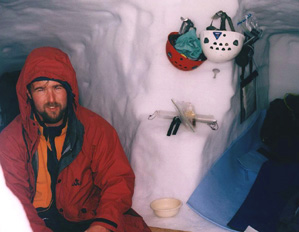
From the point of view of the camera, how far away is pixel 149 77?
1991mm

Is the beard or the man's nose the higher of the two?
the man's nose

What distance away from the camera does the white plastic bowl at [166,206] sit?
1.74 m

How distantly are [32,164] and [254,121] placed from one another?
61.9 inches

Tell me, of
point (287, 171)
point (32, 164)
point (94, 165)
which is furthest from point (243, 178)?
point (32, 164)

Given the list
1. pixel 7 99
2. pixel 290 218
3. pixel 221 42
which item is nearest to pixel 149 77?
pixel 221 42

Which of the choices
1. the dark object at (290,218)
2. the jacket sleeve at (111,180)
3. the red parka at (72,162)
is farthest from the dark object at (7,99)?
the dark object at (290,218)

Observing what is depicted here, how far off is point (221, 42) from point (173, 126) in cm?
49

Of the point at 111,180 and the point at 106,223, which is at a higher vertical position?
the point at 111,180

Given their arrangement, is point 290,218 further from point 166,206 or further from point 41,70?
point 41,70

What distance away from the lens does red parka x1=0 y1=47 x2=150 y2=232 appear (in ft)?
5.30

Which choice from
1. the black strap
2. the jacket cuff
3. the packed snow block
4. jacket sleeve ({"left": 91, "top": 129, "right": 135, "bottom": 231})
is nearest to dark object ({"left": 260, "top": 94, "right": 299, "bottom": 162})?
the packed snow block

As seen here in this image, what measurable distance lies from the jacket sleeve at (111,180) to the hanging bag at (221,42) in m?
0.65

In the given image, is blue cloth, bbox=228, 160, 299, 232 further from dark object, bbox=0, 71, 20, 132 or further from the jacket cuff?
dark object, bbox=0, 71, 20, 132

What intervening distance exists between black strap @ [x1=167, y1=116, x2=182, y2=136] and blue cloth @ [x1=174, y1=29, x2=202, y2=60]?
1.08ft
